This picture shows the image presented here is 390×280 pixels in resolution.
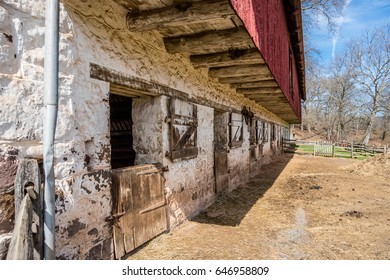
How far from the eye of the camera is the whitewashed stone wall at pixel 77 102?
79.1 inches

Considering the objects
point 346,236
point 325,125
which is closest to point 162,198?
point 346,236

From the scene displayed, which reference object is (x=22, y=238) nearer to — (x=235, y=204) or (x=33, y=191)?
(x=33, y=191)

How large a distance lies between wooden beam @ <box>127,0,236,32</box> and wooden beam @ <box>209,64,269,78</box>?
217cm

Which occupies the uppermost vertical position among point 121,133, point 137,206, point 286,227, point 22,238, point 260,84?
point 260,84

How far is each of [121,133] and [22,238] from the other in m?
3.39

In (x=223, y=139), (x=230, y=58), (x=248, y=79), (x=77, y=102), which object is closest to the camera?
(x=77, y=102)

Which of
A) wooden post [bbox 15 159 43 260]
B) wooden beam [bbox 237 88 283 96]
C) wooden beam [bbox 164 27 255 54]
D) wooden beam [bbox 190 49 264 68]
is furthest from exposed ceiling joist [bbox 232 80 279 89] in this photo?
wooden post [bbox 15 159 43 260]

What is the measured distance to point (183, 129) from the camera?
441 centimetres

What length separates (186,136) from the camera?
4527 mm

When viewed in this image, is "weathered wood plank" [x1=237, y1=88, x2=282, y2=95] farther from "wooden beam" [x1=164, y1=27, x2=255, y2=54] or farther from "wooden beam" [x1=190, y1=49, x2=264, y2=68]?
"wooden beam" [x1=164, y1=27, x2=255, y2=54]

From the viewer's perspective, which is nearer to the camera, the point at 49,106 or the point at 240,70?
the point at 49,106

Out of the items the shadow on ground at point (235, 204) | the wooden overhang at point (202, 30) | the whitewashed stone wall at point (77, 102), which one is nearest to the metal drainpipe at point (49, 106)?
the whitewashed stone wall at point (77, 102)

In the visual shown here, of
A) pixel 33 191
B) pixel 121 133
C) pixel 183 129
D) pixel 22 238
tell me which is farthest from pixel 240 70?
pixel 22 238

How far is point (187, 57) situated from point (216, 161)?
2.49 meters
